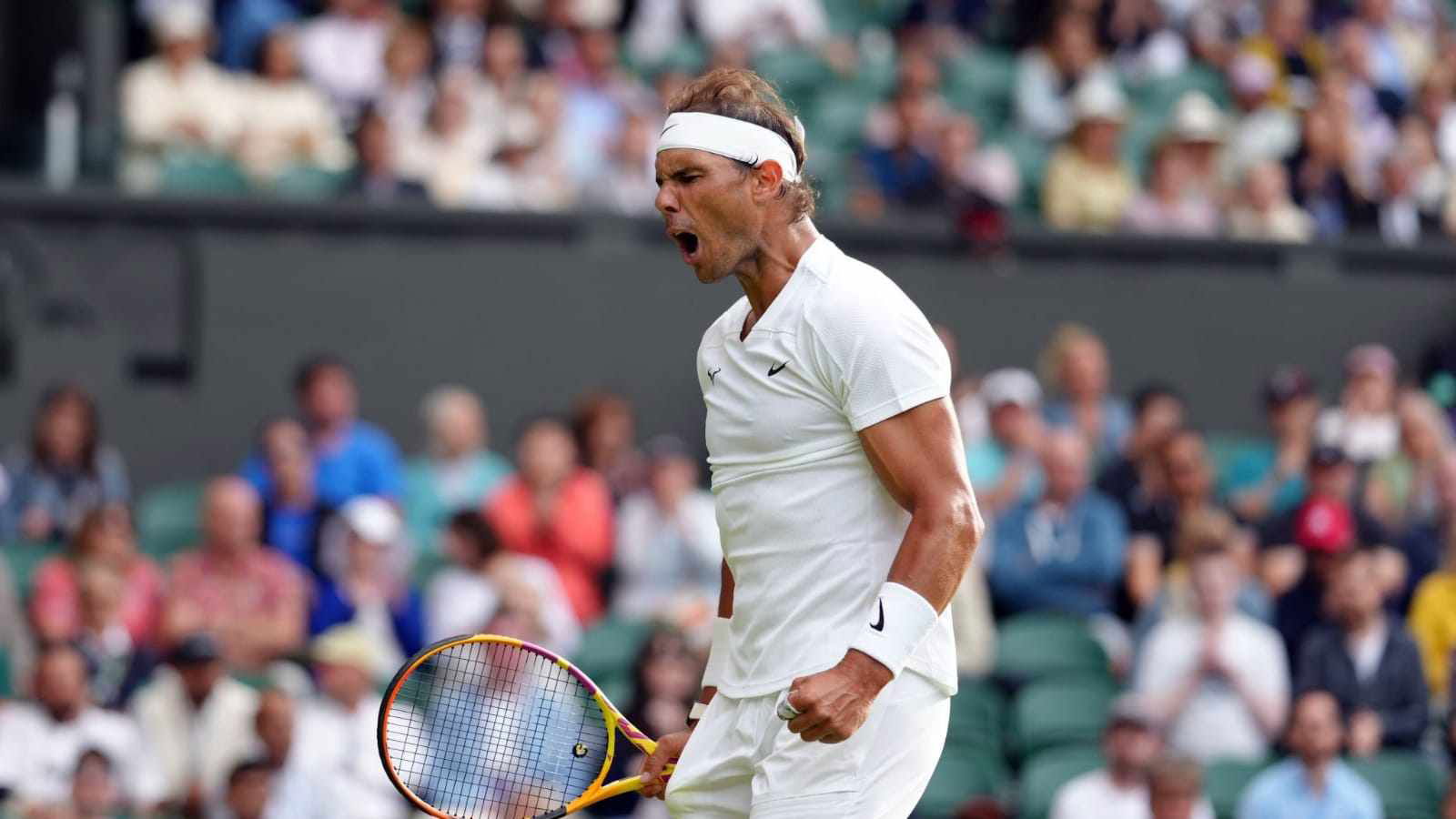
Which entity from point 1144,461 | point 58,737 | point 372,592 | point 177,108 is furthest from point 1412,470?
point 58,737

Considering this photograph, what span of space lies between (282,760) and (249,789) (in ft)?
0.66

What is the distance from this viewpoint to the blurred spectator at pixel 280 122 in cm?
1080

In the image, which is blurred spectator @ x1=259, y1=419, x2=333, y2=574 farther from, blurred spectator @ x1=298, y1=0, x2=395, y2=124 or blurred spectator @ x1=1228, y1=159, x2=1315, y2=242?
blurred spectator @ x1=1228, y1=159, x2=1315, y2=242

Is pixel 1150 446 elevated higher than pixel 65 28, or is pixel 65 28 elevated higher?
pixel 65 28

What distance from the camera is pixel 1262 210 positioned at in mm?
12234

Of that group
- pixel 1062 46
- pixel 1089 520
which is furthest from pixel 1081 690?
pixel 1062 46

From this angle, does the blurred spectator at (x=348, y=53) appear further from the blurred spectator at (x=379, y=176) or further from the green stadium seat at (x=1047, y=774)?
the green stadium seat at (x=1047, y=774)

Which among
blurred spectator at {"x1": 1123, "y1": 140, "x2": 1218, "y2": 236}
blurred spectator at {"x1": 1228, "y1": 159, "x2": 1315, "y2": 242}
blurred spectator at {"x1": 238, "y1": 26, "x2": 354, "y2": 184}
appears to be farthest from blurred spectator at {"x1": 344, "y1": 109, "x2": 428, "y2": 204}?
blurred spectator at {"x1": 1228, "y1": 159, "x2": 1315, "y2": 242}

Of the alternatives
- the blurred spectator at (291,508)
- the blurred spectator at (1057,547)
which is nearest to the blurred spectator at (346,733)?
the blurred spectator at (291,508)

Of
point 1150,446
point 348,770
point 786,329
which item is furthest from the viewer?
point 1150,446

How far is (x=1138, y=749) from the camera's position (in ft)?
26.9

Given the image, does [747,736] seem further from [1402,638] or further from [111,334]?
[111,334]

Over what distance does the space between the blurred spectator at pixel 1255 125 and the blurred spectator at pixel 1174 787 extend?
16.5ft

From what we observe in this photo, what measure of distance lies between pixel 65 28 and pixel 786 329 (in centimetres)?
831
